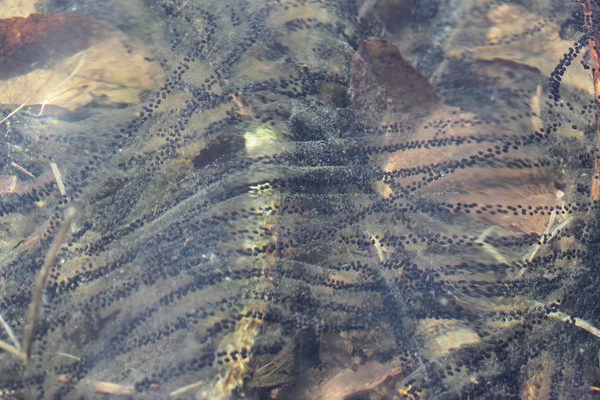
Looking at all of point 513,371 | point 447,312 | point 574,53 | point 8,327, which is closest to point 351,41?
point 574,53

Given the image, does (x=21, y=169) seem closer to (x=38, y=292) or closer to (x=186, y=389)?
(x=38, y=292)

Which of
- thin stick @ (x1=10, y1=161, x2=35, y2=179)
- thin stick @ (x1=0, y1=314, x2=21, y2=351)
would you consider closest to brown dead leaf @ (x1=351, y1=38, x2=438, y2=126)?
thin stick @ (x1=10, y1=161, x2=35, y2=179)

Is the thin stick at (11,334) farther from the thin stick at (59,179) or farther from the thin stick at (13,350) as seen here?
the thin stick at (59,179)

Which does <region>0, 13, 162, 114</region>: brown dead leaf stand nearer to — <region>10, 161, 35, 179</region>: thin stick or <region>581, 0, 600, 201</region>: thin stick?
<region>10, 161, 35, 179</region>: thin stick


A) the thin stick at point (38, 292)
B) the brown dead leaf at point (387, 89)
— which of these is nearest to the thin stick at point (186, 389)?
the thin stick at point (38, 292)

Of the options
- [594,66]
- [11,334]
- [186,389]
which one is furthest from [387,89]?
[11,334]

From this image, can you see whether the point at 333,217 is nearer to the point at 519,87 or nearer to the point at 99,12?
the point at 519,87

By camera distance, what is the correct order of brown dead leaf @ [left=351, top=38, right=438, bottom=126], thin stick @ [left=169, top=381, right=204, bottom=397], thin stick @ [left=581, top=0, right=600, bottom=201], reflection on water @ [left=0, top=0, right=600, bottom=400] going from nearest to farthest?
thin stick @ [left=169, top=381, right=204, bottom=397] < reflection on water @ [left=0, top=0, right=600, bottom=400] < thin stick @ [left=581, top=0, right=600, bottom=201] < brown dead leaf @ [left=351, top=38, right=438, bottom=126]
